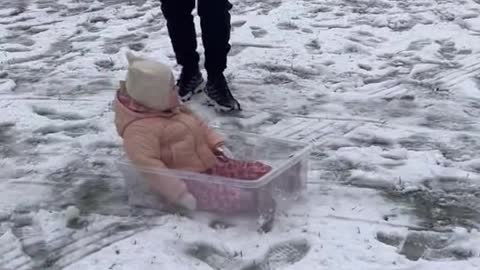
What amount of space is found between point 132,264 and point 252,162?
0.80 meters

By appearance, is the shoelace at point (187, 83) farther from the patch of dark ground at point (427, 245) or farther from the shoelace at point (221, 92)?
the patch of dark ground at point (427, 245)

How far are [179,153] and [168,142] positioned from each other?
7 cm

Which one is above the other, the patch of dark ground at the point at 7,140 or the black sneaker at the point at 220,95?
the black sneaker at the point at 220,95

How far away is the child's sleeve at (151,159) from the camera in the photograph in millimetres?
3486

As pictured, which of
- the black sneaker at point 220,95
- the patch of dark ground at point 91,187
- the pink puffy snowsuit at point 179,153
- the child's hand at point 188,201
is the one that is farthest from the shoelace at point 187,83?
the child's hand at point 188,201

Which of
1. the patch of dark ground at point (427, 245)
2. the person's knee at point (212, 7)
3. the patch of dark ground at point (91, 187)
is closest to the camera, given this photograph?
the patch of dark ground at point (427, 245)

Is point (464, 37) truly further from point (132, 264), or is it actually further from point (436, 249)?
point (132, 264)

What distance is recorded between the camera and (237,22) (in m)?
6.94

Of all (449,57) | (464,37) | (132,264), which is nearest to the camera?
(132,264)

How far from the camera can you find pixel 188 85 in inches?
201

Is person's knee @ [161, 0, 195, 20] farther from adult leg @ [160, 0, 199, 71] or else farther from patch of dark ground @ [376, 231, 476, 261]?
patch of dark ground @ [376, 231, 476, 261]

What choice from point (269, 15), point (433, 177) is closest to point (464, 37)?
point (269, 15)

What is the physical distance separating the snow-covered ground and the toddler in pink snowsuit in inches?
5.5

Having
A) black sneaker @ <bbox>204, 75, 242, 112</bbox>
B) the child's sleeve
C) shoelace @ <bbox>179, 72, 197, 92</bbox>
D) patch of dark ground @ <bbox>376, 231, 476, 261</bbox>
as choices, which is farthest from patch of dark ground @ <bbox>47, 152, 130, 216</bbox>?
patch of dark ground @ <bbox>376, 231, 476, 261</bbox>
